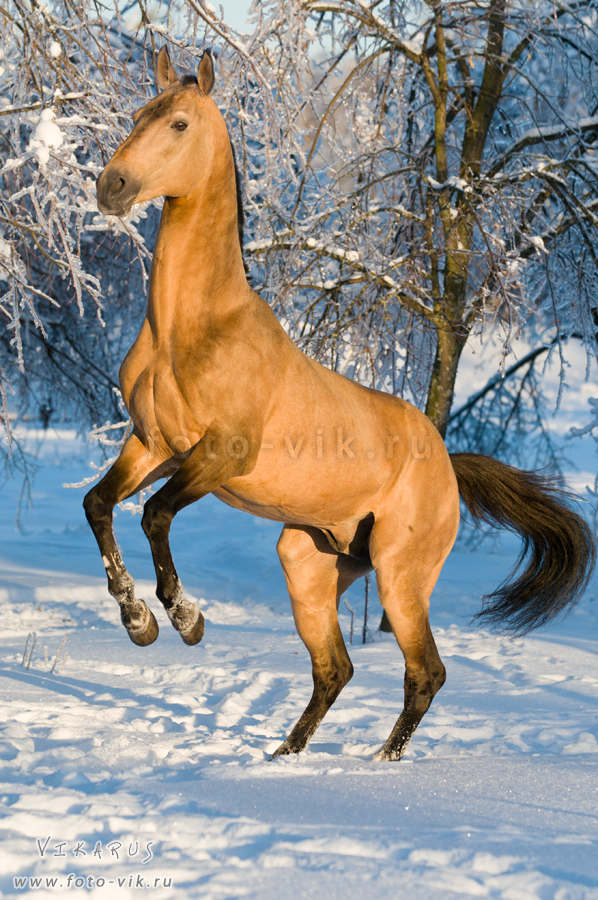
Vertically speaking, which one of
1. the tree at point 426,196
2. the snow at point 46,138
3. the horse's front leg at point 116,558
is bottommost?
the horse's front leg at point 116,558

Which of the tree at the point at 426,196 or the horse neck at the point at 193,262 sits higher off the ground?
the tree at the point at 426,196

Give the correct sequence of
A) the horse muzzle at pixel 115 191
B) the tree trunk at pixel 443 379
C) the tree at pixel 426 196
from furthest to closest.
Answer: the tree trunk at pixel 443 379
the tree at pixel 426 196
the horse muzzle at pixel 115 191

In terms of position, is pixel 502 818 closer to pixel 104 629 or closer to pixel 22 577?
pixel 104 629

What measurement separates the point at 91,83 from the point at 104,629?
14.7 ft

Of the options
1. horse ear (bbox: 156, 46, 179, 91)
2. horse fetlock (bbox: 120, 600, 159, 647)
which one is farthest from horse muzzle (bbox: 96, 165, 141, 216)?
horse fetlock (bbox: 120, 600, 159, 647)

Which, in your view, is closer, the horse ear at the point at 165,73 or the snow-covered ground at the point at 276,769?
the snow-covered ground at the point at 276,769

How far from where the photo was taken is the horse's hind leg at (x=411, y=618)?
342 cm

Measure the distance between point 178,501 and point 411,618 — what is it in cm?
136

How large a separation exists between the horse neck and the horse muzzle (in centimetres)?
33

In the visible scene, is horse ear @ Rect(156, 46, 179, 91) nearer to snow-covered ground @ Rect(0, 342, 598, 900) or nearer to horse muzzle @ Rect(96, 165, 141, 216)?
horse muzzle @ Rect(96, 165, 141, 216)

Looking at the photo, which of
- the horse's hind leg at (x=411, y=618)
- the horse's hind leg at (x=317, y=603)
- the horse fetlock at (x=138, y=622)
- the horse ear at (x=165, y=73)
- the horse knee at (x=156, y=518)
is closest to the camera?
the horse knee at (x=156, y=518)

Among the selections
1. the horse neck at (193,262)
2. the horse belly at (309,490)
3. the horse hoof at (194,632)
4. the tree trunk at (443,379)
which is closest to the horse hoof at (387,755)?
the horse belly at (309,490)

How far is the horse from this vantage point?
2.62 meters

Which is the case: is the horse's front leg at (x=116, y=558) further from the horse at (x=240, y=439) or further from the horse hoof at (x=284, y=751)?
the horse hoof at (x=284, y=751)
